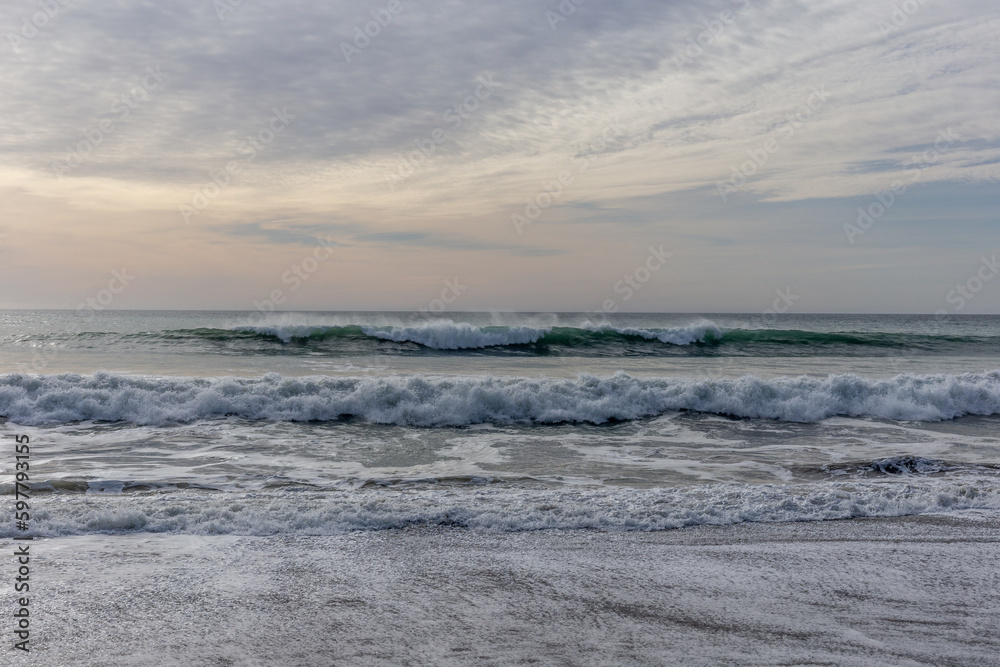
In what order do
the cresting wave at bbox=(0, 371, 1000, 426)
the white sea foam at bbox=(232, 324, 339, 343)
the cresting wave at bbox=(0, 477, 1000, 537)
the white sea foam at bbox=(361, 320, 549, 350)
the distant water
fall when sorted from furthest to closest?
the white sea foam at bbox=(232, 324, 339, 343) < the white sea foam at bbox=(361, 320, 549, 350) < the cresting wave at bbox=(0, 371, 1000, 426) < the distant water < the cresting wave at bbox=(0, 477, 1000, 537)

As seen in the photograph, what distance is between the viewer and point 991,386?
1380 centimetres

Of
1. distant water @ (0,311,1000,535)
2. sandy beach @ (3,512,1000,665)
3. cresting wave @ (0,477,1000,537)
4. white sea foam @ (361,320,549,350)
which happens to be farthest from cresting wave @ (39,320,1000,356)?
sandy beach @ (3,512,1000,665)

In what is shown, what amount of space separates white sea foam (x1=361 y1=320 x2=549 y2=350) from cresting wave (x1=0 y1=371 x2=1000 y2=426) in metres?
12.2

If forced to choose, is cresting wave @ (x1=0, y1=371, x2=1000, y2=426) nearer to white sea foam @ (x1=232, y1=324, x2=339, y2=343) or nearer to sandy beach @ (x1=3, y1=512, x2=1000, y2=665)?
sandy beach @ (x1=3, y1=512, x2=1000, y2=665)

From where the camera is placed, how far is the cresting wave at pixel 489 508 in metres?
5.53

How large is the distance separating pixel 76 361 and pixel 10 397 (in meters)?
9.53

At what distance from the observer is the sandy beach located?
11.2 ft

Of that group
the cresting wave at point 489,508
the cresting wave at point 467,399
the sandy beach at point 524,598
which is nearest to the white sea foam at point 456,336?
the cresting wave at point 467,399

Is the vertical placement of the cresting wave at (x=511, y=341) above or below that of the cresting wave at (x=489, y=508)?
above

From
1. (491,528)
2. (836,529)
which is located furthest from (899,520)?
(491,528)

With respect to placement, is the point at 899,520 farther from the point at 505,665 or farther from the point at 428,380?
the point at 428,380

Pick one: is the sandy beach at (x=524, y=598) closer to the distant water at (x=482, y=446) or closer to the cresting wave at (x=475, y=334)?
the distant water at (x=482, y=446)

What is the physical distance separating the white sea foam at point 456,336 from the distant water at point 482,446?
547cm

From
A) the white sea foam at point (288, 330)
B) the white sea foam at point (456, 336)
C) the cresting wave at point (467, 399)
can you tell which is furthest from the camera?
the white sea foam at point (288, 330)
